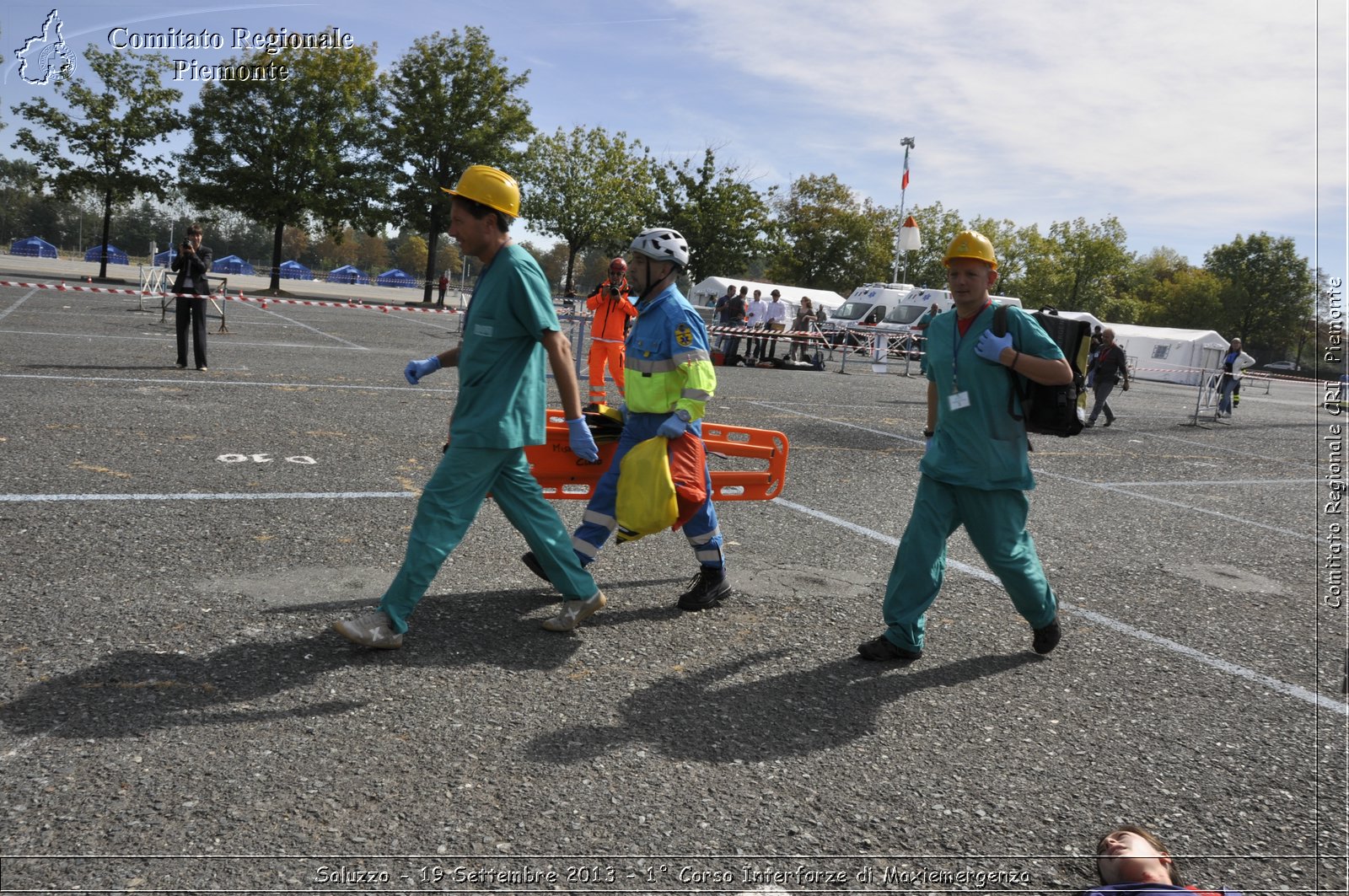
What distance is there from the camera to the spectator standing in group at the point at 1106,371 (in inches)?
653

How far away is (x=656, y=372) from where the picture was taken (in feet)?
15.2

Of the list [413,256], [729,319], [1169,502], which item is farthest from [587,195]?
[413,256]

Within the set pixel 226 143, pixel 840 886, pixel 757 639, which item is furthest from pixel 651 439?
pixel 226 143

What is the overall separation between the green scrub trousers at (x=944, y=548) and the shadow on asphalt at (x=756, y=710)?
→ 254 millimetres

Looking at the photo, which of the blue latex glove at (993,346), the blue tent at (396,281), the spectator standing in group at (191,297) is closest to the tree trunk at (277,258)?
the spectator standing in group at (191,297)

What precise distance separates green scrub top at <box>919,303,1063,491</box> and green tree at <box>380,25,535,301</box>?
142 ft

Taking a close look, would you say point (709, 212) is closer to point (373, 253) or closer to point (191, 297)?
point (191, 297)

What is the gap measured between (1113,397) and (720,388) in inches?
574

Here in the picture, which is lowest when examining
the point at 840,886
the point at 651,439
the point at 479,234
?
the point at 840,886

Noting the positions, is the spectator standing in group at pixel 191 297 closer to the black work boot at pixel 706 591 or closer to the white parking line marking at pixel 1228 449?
the black work boot at pixel 706 591

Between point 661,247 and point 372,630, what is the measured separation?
2125 mm

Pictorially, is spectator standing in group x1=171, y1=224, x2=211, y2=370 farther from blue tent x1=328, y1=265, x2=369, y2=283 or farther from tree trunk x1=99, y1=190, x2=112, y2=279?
blue tent x1=328, y1=265, x2=369, y2=283

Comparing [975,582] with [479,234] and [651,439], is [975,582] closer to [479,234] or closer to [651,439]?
[651,439]

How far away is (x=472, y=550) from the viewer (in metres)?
5.70
